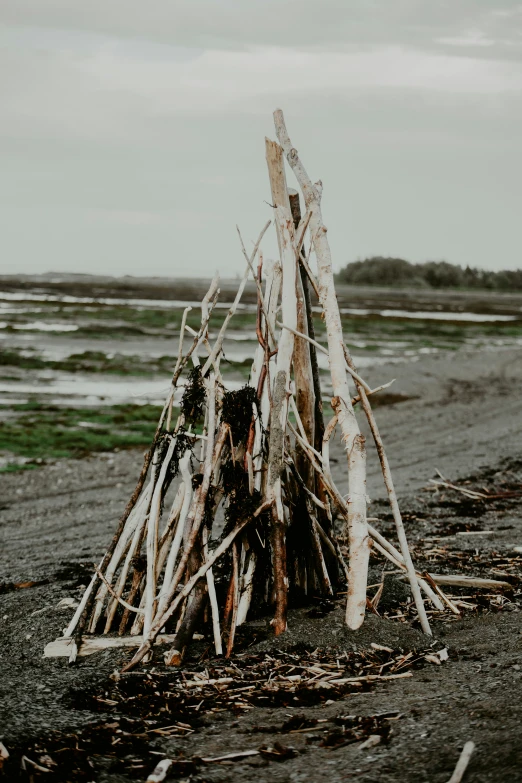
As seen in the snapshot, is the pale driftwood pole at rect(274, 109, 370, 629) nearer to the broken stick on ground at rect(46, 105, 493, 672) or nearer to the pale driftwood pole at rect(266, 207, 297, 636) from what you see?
the broken stick on ground at rect(46, 105, 493, 672)

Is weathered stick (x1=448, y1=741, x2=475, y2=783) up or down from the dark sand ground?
up

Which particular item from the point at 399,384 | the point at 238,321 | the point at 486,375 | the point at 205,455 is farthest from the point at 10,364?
the point at 205,455

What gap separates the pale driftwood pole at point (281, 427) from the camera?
15.0ft

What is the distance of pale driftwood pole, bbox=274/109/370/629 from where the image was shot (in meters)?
4.44

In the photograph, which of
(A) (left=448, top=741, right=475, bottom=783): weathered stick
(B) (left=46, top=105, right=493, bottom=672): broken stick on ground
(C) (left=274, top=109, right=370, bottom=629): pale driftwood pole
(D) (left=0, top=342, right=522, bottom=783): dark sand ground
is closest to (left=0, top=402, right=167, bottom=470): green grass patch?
(D) (left=0, top=342, right=522, bottom=783): dark sand ground

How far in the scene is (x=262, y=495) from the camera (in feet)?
15.3

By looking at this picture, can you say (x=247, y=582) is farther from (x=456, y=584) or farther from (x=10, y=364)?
(x=10, y=364)

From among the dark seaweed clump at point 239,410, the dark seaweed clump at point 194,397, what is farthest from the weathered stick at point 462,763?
the dark seaweed clump at point 194,397

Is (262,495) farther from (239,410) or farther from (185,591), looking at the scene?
(185,591)

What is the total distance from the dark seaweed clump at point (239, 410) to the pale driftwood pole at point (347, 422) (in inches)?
19.6

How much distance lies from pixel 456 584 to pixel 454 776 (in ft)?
8.29

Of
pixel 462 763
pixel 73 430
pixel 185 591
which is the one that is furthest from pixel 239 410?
pixel 73 430

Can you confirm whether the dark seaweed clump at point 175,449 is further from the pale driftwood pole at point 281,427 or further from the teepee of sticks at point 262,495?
the pale driftwood pole at point 281,427

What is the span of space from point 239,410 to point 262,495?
19.3 inches
